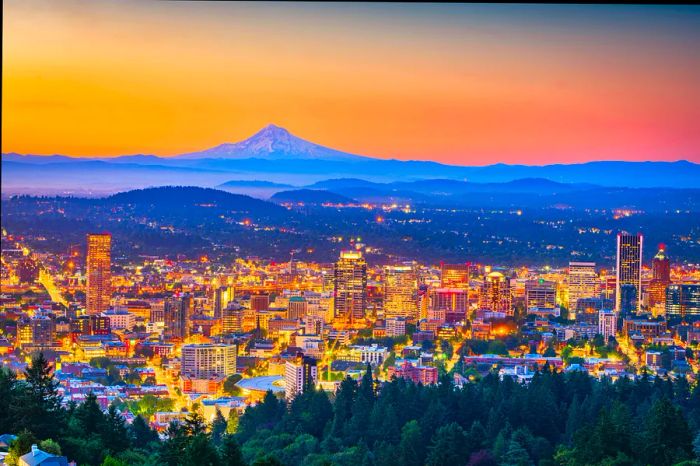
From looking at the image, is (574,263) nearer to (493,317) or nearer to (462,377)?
(493,317)

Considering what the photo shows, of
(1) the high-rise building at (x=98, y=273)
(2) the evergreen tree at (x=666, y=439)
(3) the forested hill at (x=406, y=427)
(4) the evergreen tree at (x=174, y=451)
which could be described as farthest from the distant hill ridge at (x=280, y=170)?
(4) the evergreen tree at (x=174, y=451)

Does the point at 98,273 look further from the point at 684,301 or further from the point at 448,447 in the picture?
the point at 448,447

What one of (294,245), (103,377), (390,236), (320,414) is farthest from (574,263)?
(320,414)

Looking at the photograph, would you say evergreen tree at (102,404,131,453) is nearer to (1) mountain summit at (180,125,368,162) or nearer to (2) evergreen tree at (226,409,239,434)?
(2) evergreen tree at (226,409,239,434)

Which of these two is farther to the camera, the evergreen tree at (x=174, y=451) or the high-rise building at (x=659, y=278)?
the high-rise building at (x=659, y=278)

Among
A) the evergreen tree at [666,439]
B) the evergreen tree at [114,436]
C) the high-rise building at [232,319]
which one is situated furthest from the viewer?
the high-rise building at [232,319]

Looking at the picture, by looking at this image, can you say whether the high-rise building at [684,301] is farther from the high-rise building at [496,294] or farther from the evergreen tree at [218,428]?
the evergreen tree at [218,428]

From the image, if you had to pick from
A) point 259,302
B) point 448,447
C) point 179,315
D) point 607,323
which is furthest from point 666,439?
point 259,302
